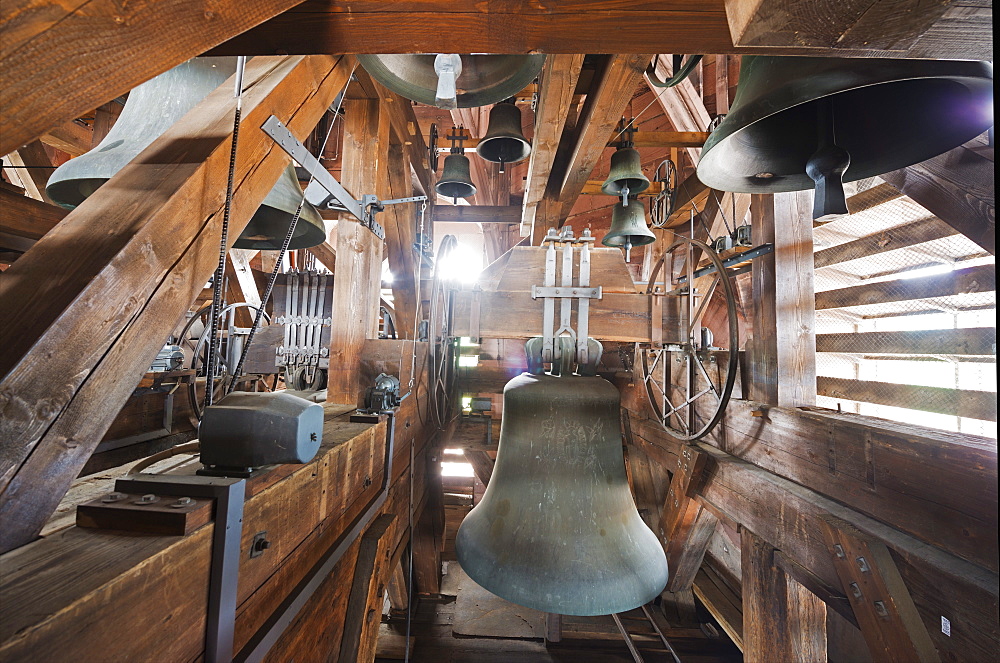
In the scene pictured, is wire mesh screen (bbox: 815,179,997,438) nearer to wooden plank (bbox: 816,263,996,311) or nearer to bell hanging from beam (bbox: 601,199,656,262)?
wooden plank (bbox: 816,263,996,311)

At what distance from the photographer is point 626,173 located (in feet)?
10.9

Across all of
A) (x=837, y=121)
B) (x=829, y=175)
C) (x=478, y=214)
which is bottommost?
(x=829, y=175)

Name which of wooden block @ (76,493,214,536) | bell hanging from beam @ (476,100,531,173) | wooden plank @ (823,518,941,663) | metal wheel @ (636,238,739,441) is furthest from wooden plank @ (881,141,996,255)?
wooden block @ (76,493,214,536)

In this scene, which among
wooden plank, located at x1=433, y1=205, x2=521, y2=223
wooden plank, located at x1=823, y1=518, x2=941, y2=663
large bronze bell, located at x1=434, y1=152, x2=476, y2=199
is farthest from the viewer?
wooden plank, located at x1=433, y1=205, x2=521, y2=223

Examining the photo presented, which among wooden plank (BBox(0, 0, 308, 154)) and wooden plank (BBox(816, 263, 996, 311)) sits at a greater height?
wooden plank (BBox(816, 263, 996, 311))

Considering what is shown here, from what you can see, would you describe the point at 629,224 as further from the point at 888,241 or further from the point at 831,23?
the point at 831,23

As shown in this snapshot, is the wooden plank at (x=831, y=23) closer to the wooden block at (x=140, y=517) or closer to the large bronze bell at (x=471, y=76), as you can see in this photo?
the wooden block at (x=140, y=517)

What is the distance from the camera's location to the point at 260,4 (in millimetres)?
674

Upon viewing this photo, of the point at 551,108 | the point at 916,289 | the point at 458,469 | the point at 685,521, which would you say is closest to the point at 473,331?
the point at 551,108

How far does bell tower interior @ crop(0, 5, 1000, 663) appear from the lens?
0.71m

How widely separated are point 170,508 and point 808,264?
298cm

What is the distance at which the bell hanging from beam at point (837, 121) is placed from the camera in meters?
0.94

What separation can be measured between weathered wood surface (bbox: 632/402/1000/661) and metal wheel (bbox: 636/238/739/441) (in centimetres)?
39

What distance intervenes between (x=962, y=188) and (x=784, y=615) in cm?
226
